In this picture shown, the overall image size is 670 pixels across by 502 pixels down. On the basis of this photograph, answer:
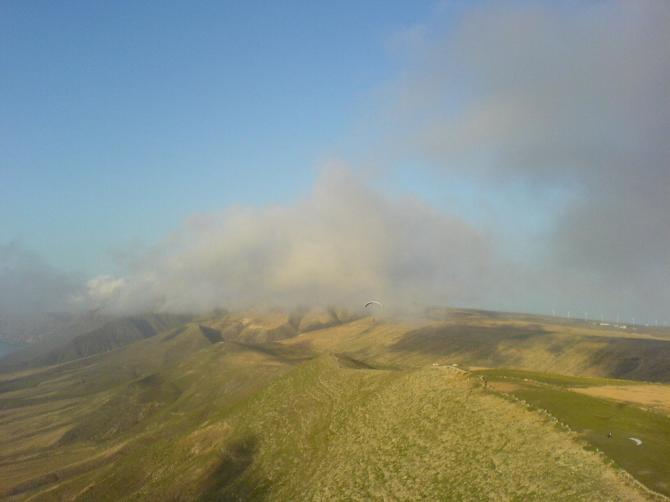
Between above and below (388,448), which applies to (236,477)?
below

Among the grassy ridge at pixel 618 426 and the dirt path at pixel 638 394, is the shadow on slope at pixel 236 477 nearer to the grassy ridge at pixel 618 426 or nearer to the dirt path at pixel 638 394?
the grassy ridge at pixel 618 426

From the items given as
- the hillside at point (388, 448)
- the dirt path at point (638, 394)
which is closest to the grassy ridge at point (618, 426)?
the hillside at point (388, 448)

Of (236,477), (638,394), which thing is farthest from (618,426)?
(236,477)

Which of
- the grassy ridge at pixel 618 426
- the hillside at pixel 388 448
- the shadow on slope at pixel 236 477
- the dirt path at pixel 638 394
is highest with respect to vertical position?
the grassy ridge at pixel 618 426

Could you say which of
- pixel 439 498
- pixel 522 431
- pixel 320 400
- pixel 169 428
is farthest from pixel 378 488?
pixel 169 428

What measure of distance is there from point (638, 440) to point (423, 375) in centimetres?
4535

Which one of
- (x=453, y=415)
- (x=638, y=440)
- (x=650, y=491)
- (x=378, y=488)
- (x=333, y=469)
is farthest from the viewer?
(x=333, y=469)

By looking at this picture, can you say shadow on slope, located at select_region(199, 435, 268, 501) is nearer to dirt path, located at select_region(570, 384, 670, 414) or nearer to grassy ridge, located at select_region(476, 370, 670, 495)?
grassy ridge, located at select_region(476, 370, 670, 495)

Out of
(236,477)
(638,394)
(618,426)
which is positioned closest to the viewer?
(618,426)

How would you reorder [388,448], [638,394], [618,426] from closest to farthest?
1. [618,426]
2. [388,448]
3. [638,394]

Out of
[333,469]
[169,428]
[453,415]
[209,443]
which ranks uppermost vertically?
[453,415]

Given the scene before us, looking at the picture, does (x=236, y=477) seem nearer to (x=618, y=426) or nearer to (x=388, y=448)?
(x=388, y=448)

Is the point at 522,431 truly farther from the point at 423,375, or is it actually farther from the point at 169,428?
the point at 169,428

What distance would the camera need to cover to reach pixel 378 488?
65.3m
